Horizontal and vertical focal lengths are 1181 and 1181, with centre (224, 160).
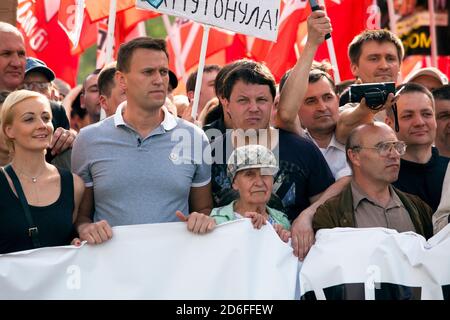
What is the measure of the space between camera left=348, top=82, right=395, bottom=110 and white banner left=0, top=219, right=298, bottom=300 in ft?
3.90

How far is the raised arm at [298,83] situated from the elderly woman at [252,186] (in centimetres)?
53

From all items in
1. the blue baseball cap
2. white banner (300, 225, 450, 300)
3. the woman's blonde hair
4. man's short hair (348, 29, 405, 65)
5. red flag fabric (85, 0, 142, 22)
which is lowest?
white banner (300, 225, 450, 300)

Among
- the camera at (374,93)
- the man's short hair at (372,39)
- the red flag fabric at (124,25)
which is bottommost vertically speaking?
the camera at (374,93)

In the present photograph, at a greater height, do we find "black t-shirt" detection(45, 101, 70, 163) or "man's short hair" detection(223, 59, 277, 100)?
"man's short hair" detection(223, 59, 277, 100)

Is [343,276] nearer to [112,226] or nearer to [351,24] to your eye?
[112,226]

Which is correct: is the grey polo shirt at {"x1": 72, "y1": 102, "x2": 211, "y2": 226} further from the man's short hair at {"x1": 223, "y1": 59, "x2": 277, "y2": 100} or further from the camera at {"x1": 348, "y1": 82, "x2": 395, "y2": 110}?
the camera at {"x1": 348, "y1": 82, "x2": 395, "y2": 110}

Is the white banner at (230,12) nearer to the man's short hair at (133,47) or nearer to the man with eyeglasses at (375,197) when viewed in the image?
the man's short hair at (133,47)

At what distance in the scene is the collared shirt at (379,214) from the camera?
22.3 ft

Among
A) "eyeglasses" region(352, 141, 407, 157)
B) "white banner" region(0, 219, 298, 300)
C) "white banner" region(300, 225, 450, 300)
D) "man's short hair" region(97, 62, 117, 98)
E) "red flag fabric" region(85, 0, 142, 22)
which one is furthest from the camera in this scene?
"red flag fabric" region(85, 0, 142, 22)

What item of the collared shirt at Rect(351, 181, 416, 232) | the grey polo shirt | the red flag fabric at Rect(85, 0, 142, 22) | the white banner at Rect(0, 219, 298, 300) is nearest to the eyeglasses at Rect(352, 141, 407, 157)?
the collared shirt at Rect(351, 181, 416, 232)

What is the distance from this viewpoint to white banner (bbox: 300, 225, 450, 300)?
6426 millimetres

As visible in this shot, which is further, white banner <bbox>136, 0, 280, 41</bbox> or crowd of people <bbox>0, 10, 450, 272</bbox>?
white banner <bbox>136, 0, 280, 41</bbox>

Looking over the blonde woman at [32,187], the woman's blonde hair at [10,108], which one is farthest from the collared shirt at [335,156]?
the woman's blonde hair at [10,108]

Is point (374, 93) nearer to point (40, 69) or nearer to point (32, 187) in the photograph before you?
point (32, 187)
